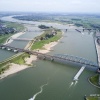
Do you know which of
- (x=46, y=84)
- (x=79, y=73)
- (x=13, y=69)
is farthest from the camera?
(x=13, y=69)

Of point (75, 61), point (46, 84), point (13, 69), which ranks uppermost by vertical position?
point (75, 61)

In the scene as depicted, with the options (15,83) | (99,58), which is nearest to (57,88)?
(15,83)

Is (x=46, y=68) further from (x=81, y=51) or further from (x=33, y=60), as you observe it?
(x=81, y=51)

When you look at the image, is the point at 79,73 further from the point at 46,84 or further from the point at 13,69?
the point at 13,69

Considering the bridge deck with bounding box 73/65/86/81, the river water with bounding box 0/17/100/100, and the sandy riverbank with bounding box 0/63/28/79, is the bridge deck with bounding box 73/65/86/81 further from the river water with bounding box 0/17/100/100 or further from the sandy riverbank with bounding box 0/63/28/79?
the sandy riverbank with bounding box 0/63/28/79

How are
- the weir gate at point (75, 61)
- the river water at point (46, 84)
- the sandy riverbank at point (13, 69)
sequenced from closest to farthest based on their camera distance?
the river water at point (46, 84) < the sandy riverbank at point (13, 69) < the weir gate at point (75, 61)

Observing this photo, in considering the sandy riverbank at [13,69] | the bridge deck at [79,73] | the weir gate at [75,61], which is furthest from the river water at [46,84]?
the weir gate at [75,61]

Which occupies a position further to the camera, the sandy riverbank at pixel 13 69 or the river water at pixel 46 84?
the sandy riverbank at pixel 13 69

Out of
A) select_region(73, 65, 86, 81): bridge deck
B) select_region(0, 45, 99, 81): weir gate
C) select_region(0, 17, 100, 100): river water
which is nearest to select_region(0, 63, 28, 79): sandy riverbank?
select_region(0, 17, 100, 100): river water

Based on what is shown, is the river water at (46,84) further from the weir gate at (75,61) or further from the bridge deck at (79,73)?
the weir gate at (75,61)

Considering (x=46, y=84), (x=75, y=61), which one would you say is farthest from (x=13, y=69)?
(x=75, y=61)

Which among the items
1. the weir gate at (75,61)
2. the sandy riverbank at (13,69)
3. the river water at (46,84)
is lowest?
the river water at (46,84)

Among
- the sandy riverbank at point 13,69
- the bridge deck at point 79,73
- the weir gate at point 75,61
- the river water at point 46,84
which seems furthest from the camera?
the weir gate at point 75,61
